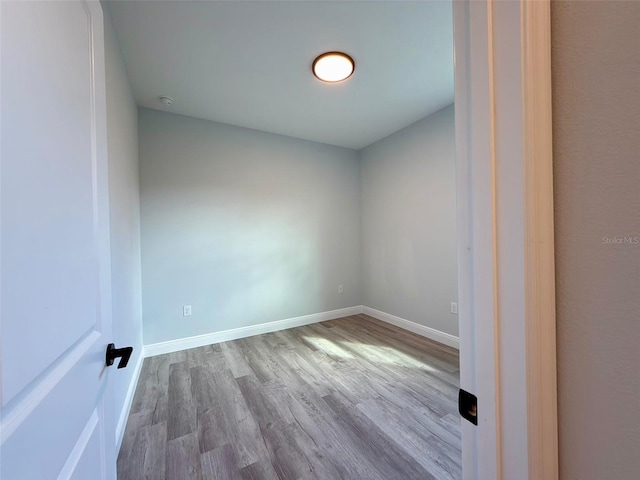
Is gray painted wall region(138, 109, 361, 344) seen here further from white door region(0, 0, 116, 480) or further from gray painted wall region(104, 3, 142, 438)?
white door region(0, 0, 116, 480)

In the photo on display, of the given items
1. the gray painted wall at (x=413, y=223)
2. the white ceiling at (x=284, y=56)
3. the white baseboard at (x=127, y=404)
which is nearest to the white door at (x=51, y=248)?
the white baseboard at (x=127, y=404)

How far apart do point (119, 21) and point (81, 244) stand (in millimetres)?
1896

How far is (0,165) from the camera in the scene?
1.17 ft

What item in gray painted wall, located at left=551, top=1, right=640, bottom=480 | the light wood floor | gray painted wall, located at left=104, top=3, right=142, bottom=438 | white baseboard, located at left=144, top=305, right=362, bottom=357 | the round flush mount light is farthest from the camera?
white baseboard, located at left=144, top=305, right=362, bottom=357

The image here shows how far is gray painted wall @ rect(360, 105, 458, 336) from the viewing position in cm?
275

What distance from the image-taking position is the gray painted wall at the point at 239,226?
2.68 m

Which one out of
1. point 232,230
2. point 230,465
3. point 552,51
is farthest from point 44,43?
point 232,230

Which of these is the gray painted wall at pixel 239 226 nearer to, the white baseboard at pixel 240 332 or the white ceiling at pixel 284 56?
the white baseboard at pixel 240 332

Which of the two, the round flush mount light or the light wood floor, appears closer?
the light wood floor

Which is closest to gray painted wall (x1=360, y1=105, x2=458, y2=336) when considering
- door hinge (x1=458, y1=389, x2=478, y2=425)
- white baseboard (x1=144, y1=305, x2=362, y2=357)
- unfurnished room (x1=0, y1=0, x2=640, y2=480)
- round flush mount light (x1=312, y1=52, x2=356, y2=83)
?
unfurnished room (x1=0, y1=0, x2=640, y2=480)

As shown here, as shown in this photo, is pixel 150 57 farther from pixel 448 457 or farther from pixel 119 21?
pixel 448 457

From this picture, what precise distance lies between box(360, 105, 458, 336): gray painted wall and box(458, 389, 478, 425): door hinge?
97.4 inches

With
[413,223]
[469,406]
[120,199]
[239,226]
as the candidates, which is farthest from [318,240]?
[469,406]

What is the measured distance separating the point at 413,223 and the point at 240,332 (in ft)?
8.62
